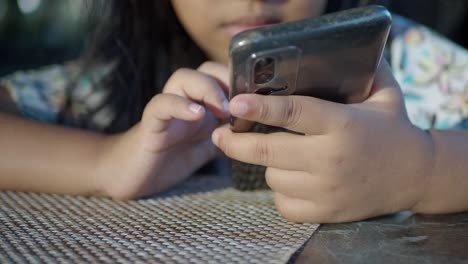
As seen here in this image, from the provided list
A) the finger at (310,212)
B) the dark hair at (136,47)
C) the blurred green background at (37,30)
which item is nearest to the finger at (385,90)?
the finger at (310,212)

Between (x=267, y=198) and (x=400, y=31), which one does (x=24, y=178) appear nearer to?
(x=267, y=198)

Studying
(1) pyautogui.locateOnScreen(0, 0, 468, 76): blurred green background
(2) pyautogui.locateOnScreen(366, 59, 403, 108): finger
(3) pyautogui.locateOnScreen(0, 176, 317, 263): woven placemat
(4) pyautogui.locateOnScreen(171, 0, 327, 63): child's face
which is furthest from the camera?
(1) pyautogui.locateOnScreen(0, 0, 468, 76): blurred green background

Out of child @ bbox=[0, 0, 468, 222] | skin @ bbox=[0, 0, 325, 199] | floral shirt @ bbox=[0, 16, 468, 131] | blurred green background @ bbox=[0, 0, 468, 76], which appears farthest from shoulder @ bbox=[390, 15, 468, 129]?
blurred green background @ bbox=[0, 0, 468, 76]

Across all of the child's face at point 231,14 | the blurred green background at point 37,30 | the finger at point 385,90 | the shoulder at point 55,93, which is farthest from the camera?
the blurred green background at point 37,30

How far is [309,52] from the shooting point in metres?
0.38

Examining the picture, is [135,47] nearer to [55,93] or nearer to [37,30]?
[55,93]

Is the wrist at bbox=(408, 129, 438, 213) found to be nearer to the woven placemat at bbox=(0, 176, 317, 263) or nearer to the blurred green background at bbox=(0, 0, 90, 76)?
the woven placemat at bbox=(0, 176, 317, 263)

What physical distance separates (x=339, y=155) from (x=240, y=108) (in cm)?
10

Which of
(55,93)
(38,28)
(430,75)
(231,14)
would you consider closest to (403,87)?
(430,75)

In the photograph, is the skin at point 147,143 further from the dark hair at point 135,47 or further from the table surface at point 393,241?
the dark hair at point 135,47

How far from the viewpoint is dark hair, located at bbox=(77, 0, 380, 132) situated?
0.83 m

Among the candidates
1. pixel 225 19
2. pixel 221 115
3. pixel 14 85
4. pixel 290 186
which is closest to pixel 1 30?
pixel 14 85

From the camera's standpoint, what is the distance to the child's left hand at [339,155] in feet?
1.33

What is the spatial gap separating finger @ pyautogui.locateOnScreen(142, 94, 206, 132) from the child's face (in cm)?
18
